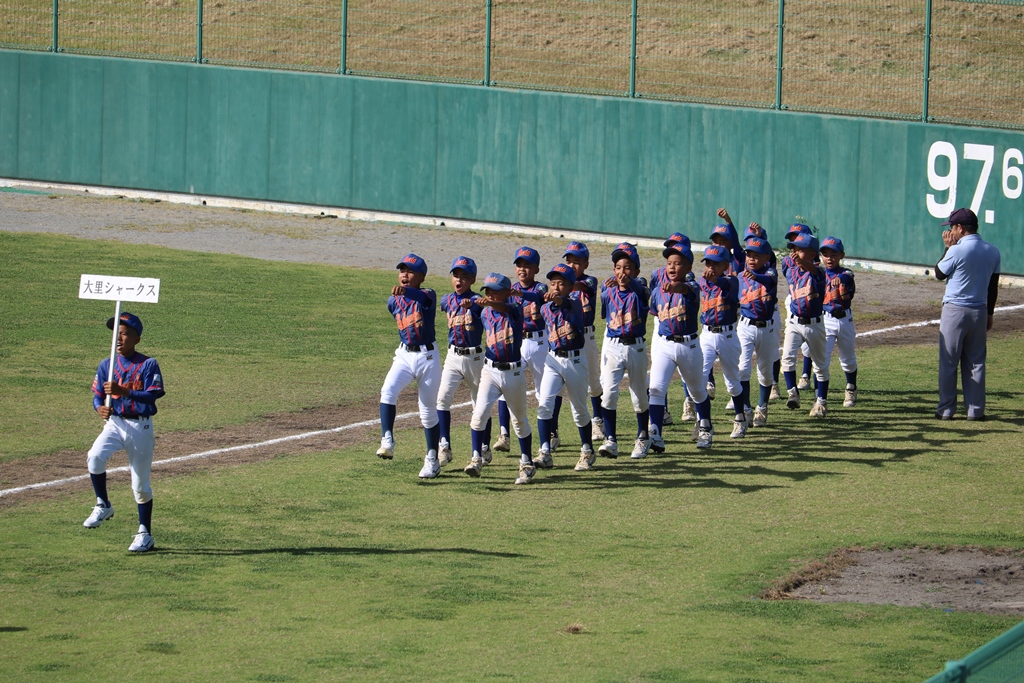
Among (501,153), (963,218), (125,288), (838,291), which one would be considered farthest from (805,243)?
(501,153)


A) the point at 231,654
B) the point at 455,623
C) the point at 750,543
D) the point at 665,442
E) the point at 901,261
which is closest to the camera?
the point at 231,654

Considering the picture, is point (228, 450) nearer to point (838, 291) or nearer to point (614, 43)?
point (838, 291)

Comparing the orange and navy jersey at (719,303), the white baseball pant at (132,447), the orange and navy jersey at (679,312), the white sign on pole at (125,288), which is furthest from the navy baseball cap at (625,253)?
the white baseball pant at (132,447)

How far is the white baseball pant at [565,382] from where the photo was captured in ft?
42.1

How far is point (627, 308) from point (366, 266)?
35.6ft

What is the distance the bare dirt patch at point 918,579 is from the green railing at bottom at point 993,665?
156 inches

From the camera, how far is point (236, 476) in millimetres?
12648

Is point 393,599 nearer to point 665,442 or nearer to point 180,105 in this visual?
point 665,442

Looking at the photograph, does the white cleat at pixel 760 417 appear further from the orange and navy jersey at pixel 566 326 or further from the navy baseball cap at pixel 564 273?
the navy baseball cap at pixel 564 273

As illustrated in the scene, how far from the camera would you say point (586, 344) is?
14.3 m

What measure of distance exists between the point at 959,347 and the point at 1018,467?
2.36 m

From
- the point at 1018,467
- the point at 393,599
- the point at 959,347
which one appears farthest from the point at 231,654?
the point at 959,347

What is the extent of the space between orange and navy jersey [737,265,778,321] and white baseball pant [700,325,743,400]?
633 mm

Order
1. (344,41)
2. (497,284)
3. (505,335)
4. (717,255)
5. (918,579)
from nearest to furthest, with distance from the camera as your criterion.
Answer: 1. (918,579)
2. (497,284)
3. (505,335)
4. (717,255)
5. (344,41)
